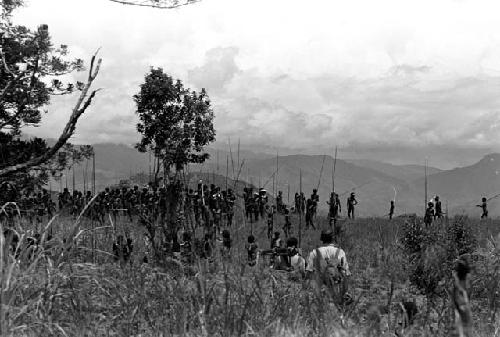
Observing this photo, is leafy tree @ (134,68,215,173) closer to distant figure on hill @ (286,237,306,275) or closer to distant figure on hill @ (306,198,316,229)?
distant figure on hill @ (306,198,316,229)

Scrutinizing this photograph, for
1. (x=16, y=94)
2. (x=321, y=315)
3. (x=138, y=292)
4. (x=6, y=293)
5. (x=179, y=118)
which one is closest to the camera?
(x=321, y=315)

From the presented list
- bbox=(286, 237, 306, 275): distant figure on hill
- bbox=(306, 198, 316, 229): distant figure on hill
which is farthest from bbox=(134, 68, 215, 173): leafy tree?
bbox=(286, 237, 306, 275): distant figure on hill

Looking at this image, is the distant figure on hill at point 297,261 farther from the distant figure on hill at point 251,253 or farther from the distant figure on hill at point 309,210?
the distant figure on hill at point 309,210

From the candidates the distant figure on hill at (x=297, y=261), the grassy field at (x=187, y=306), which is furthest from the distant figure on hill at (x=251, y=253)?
the distant figure on hill at (x=297, y=261)

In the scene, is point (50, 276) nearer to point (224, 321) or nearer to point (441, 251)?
point (224, 321)

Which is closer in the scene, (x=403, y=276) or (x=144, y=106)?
(x=403, y=276)

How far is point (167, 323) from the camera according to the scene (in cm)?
374

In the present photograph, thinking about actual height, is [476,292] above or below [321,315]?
below

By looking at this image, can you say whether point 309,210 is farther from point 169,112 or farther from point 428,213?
point 169,112

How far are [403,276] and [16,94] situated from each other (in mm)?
12332

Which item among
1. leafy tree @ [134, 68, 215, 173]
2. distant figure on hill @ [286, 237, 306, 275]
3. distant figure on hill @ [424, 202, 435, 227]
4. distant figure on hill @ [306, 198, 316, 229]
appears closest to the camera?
distant figure on hill @ [286, 237, 306, 275]

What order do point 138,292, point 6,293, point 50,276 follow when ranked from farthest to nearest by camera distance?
1. point 138,292
2. point 50,276
3. point 6,293

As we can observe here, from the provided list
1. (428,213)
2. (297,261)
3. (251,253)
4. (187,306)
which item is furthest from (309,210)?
(187,306)

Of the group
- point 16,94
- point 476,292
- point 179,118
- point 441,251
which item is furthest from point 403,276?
point 179,118
